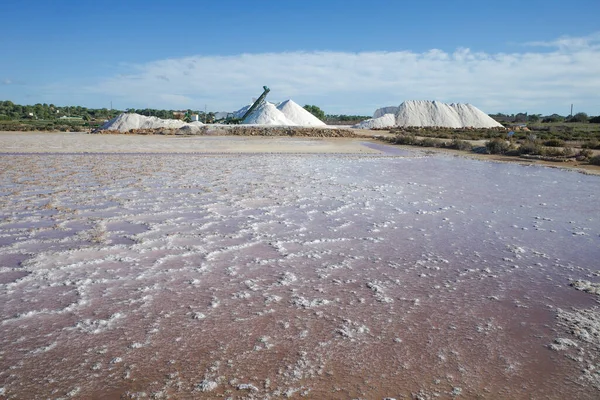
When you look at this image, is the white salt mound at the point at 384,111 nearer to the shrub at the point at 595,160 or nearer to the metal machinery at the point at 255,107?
the metal machinery at the point at 255,107

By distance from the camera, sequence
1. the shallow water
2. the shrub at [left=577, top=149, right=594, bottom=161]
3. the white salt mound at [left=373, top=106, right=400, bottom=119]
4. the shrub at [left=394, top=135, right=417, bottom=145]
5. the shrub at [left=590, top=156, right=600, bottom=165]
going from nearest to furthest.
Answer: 1. the shallow water
2. the shrub at [left=590, top=156, right=600, bottom=165]
3. the shrub at [left=577, top=149, right=594, bottom=161]
4. the shrub at [left=394, top=135, right=417, bottom=145]
5. the white salt mound at [left=373, top=106, right=400, bottom=119]

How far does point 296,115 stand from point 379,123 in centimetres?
1162

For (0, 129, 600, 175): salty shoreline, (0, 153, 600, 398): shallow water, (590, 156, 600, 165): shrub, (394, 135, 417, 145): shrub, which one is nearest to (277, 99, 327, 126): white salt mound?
(394, 135, 417, 145): shrub

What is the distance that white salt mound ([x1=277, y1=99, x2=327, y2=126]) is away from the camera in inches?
2382

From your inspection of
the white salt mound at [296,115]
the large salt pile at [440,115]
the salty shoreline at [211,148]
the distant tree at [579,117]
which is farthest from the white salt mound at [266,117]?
the distant tree at [579,117]

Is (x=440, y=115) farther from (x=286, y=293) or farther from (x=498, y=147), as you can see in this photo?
(x=286, y=293)

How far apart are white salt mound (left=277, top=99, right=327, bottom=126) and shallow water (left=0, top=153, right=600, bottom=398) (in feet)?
170

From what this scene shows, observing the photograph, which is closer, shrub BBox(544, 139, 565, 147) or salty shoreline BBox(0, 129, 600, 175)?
salty shoreline BBox(0, 129, 600, 175)

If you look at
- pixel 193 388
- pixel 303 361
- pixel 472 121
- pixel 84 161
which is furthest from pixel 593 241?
pixel 472 121

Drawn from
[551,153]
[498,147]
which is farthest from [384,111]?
[551,153]

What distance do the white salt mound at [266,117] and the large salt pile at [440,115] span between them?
20407 mm

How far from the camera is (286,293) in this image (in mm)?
4312

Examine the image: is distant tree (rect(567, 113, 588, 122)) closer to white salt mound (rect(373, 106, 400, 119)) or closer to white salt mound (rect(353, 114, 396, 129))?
white salt mound (rect(373, 106, 400, 119))

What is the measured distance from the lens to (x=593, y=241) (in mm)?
6469
